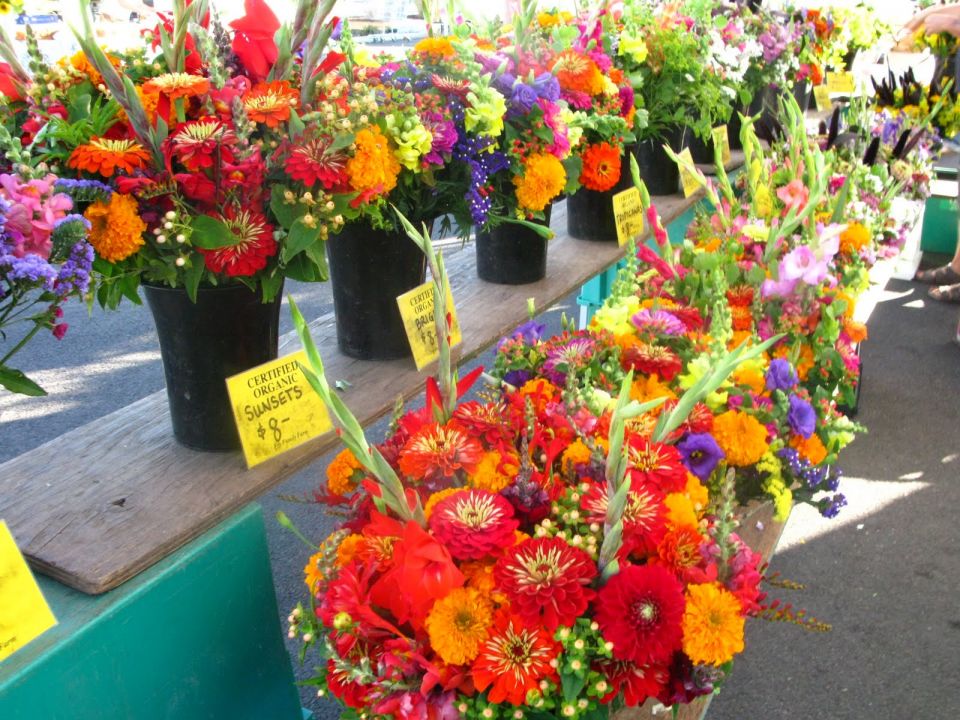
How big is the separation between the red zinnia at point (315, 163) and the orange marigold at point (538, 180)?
485 mm

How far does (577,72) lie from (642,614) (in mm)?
1098

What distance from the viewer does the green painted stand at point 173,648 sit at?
2.56 ft

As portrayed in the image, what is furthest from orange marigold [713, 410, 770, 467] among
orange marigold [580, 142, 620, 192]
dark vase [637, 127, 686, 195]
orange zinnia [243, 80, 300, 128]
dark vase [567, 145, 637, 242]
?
dark vase [637, 127, 686, 195]

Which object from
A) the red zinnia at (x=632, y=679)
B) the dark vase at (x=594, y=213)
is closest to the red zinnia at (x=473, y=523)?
the red zinnia at (x=632, y=679)

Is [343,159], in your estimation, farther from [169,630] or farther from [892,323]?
[892,323]

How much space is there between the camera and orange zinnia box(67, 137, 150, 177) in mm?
821

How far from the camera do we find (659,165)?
2.18 meters

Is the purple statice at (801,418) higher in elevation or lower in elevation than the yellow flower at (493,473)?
lower

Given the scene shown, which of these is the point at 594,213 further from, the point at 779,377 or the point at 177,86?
the point at 177,86

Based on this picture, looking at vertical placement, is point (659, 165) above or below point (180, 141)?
below

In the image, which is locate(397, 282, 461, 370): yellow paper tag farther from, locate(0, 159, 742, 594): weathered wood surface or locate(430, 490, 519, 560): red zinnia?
locate(430, 490, 519, 560): red zinnia

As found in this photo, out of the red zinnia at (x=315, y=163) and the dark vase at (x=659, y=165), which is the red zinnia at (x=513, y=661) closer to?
the red zinnia at (x=315, y=163)

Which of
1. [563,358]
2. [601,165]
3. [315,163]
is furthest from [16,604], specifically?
[601,165]

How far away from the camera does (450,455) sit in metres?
0.79
